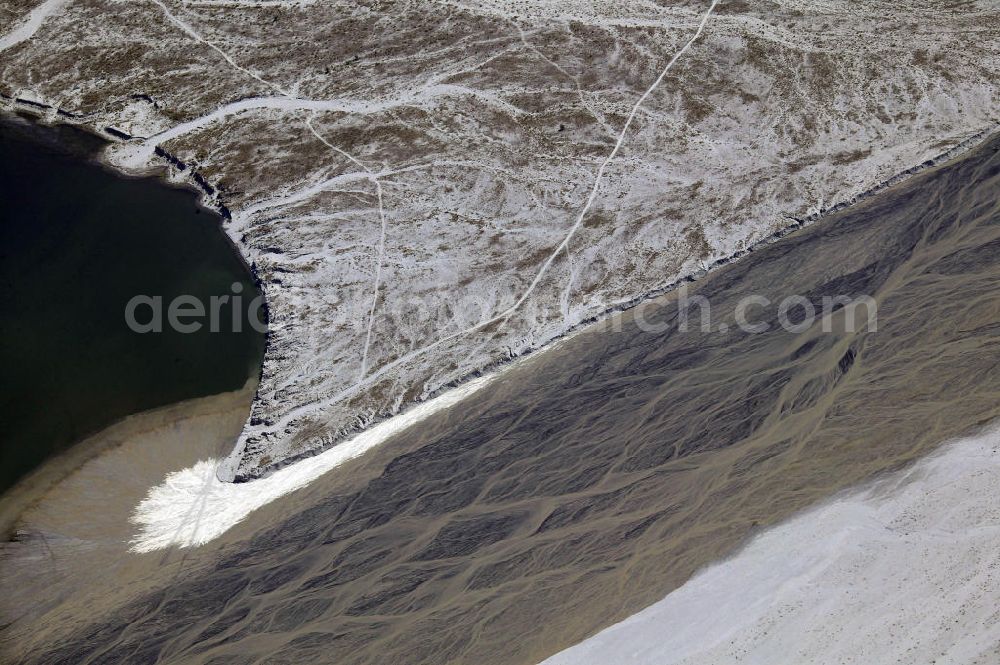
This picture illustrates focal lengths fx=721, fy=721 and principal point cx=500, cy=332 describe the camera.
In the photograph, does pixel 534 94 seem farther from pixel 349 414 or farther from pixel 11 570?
pixel 11 570

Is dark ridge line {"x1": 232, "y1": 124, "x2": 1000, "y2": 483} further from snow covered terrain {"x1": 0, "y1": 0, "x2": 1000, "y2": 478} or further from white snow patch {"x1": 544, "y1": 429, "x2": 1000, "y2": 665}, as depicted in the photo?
white snow patch {"x1": 544, "y1": 429, "x2": 1000, "y2": 665}

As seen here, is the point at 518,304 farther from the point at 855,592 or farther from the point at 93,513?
the point at 93,513

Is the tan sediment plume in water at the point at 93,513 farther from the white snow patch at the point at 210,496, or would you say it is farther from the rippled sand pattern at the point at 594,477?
the rippled sand pattern at the point at 594,477

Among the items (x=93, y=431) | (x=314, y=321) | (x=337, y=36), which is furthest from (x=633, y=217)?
(x=93, y=431)

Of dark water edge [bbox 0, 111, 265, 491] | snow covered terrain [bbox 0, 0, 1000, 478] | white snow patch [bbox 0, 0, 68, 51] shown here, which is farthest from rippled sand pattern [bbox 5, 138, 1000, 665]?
white snow patch [bbox 0, 0, 68, 51]

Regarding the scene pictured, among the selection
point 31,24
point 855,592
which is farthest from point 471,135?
point 855,592
